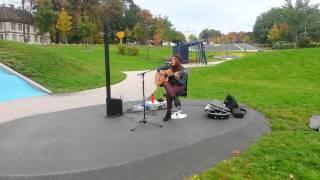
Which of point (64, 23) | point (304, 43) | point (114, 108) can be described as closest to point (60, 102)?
point (114, 108)

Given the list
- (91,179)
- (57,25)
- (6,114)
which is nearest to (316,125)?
(91,179)

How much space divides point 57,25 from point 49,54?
112ft

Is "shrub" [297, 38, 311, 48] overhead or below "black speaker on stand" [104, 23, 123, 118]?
overhead

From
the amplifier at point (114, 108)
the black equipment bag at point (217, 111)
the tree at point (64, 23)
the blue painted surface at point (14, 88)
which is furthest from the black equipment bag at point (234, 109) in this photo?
the tree at point (64, 23)

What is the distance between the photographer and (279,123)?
8359mm

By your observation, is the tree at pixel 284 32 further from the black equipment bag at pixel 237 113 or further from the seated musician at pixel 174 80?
the seated musician at pixel 174 80

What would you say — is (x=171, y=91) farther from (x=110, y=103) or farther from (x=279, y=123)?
(x=279, y=123)

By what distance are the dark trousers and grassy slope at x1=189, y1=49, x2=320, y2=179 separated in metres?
2.17

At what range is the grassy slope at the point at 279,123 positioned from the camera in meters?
5.46

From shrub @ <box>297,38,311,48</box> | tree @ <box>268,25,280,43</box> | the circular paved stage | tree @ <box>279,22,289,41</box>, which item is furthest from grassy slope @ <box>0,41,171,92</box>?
tree @ <box>268,25,280,43</box>

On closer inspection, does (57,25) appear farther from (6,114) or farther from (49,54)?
(6,114)

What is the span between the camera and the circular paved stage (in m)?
5.20

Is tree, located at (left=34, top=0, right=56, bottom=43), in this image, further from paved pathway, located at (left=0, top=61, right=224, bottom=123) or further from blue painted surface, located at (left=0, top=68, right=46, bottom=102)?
paved pathway, located at (left=0, top=61, right=224, bottom=123)

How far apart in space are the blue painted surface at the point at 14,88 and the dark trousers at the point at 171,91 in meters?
7.80
